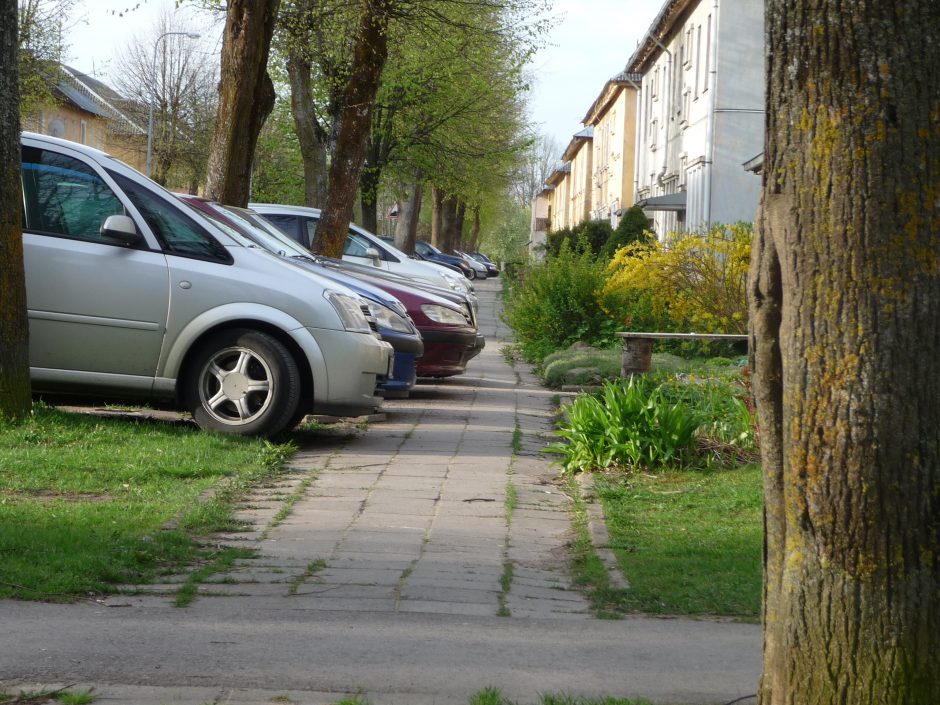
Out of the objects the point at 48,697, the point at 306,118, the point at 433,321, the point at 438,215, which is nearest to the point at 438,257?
the point at 438,215

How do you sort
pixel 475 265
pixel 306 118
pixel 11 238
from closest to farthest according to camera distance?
1. pixel 11 238
2. pixel 306 118
3. pixel 475 265

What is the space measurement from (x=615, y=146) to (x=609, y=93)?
8.72ft

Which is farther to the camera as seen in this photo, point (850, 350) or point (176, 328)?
point (176, 328)

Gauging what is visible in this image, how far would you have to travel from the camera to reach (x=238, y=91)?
46.5 feet

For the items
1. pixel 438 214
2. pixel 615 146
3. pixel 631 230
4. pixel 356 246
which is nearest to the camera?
pixel 356 246

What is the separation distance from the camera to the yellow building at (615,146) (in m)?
46.0

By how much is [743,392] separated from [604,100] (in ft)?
152

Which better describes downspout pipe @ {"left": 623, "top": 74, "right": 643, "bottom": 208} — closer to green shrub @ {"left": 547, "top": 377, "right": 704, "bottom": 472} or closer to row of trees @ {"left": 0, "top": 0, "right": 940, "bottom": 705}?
green shrub @ {"left": 547, "top": 377, "right": 704, "bottom": 472}

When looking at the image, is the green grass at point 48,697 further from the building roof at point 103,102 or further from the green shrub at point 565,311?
the building roof at point 103,102

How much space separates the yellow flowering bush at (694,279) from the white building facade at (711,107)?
20.5 feet

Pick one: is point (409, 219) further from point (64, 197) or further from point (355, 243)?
point (64, 197)

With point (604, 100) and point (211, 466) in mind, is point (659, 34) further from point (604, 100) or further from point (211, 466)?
point (211, 466)

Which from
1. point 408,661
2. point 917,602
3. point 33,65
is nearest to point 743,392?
point 408,661

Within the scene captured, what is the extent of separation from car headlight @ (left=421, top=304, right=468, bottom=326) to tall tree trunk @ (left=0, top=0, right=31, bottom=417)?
4.89 m
